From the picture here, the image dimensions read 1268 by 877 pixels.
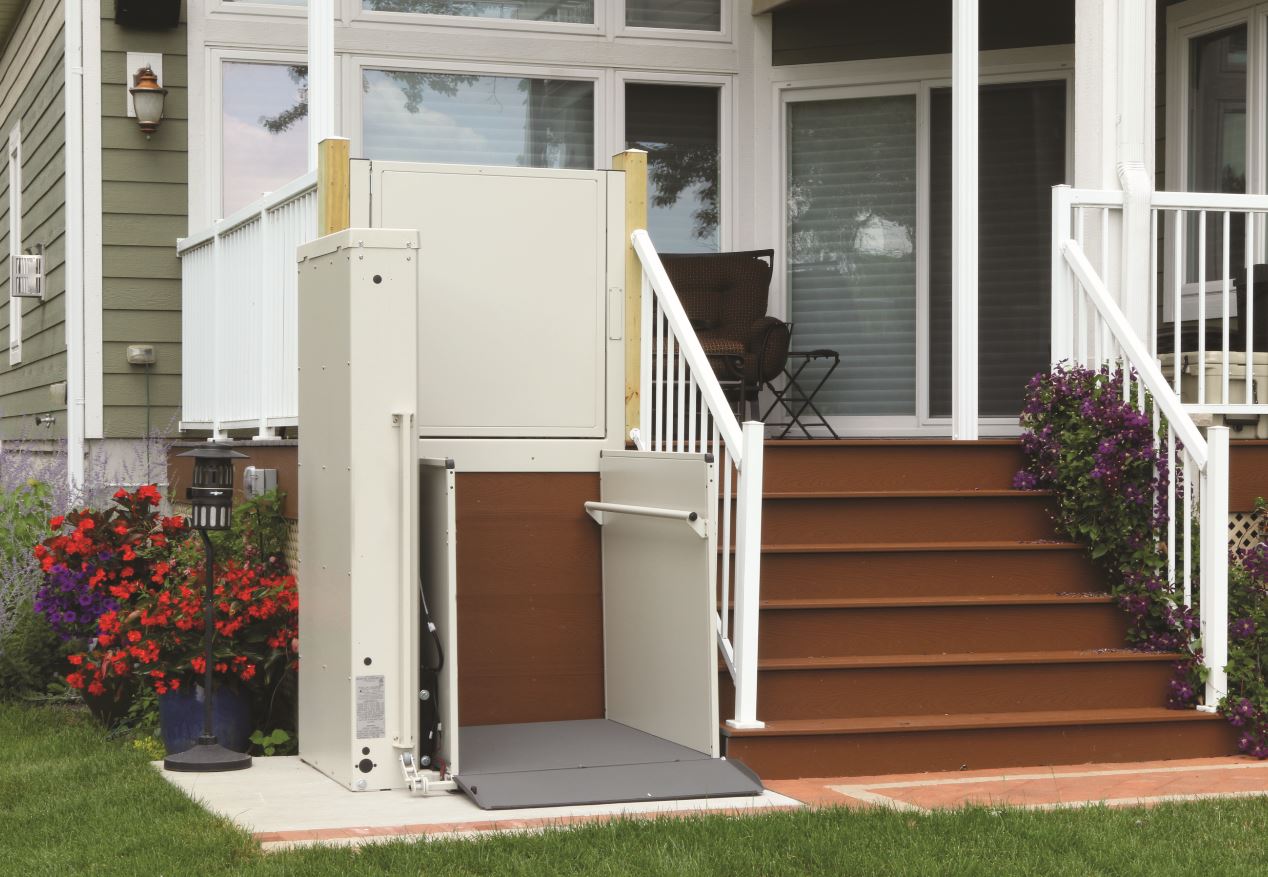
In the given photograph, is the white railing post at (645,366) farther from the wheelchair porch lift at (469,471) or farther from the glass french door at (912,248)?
the glass french door at (912,248)

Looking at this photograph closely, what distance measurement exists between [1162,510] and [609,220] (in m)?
2.38

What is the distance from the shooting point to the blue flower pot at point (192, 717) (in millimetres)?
5699

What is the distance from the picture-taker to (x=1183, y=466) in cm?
604

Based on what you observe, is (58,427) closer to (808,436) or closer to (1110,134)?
(808,436)

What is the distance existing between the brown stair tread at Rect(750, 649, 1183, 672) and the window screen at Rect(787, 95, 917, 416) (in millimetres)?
3296

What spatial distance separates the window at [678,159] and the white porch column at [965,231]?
220 cm

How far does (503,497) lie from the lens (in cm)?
603

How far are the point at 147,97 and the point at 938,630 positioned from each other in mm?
5063

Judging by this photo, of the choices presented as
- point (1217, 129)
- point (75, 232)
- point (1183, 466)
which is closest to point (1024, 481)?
point (1183, 466)

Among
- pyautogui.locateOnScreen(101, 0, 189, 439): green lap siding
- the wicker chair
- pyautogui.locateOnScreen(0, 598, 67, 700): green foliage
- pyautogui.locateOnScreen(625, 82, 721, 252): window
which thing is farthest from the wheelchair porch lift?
pyautogui.locateOnScreen(101, 0, 189, 439): green lap siding

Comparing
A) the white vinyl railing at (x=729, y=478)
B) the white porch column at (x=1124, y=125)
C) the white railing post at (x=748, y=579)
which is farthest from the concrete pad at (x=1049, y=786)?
the white porch column at (x=1124, y=125)

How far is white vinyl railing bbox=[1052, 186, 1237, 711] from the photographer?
5664 mm

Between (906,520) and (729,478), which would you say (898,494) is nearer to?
(906,520)

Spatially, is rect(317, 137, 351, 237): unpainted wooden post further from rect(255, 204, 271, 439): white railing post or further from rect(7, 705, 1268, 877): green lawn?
rect(7, 705, 1268, 877): green lawn
